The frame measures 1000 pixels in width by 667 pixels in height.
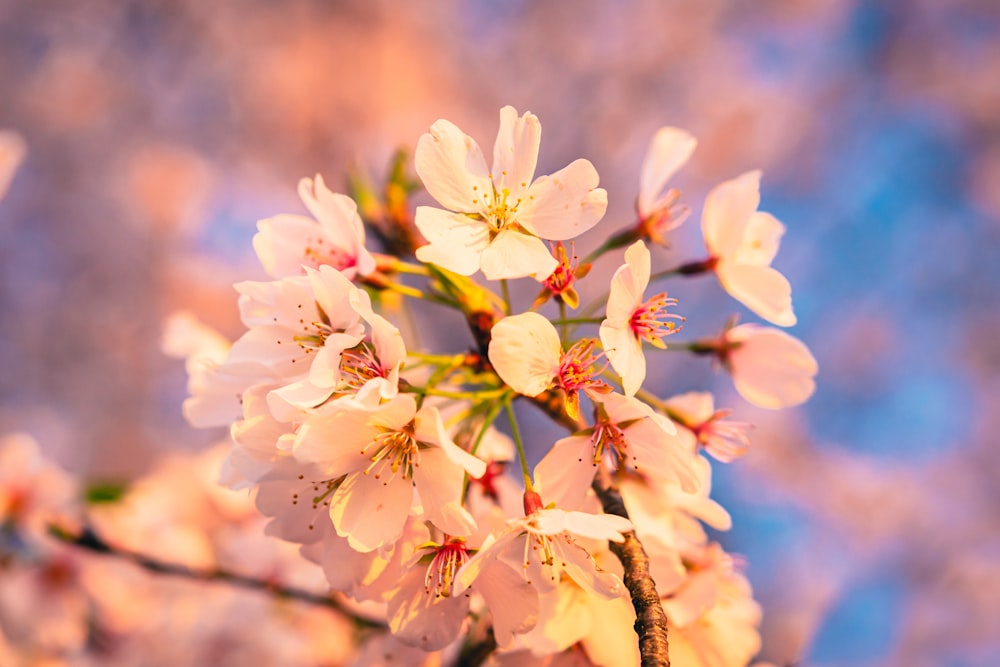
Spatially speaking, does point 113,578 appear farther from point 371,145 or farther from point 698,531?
point 371,145

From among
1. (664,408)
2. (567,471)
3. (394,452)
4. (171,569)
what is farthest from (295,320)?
(171,569)

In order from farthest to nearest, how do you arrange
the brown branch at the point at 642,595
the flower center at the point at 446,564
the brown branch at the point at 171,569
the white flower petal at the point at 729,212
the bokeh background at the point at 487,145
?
the bokeh background at the point at 487,145
the brown branch at the point at 171,569
the white flower petal at the point at 729,212
the flower center at the point at 446,564
the brown branch at the point at 642,595

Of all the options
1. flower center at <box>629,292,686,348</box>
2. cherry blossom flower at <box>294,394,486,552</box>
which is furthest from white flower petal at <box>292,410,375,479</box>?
flower center at <box>629,292,686,348</box>

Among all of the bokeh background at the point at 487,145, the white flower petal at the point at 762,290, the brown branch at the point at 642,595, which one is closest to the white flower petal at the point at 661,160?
the white flower petal at the point at 762,290

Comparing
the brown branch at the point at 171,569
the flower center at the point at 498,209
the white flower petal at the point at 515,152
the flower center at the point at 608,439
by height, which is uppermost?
the white flower petal at the point at 515,152

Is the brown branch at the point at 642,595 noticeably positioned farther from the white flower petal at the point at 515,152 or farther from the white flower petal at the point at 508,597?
A: the white flower petal at the point at 515,152

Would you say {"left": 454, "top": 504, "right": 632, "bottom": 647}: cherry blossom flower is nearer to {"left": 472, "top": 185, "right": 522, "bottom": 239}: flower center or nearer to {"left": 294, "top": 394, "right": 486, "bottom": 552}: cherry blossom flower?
{"left": 294, "top": 394, "right": 486, "bottom": 552}: cherry blossom flower

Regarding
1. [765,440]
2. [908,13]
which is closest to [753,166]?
[908,13]
